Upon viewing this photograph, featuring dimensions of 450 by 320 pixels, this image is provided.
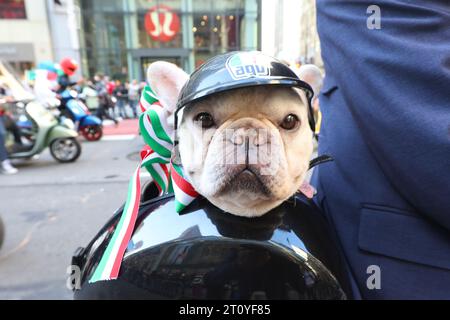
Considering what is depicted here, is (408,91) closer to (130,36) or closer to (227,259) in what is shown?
(227,259)

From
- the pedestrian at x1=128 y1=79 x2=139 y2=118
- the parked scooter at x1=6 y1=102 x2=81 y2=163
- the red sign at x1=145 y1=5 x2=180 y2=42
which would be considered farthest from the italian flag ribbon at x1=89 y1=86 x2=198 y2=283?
the red sign at x1=145 y1=5 x2=180 y2=42

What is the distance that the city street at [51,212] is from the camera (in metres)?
2.84

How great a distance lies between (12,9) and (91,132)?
11912mm

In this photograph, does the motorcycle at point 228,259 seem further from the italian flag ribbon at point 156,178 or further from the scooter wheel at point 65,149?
the scooter wheel at point 65,149

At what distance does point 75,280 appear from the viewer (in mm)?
1058

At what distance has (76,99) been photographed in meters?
8.25

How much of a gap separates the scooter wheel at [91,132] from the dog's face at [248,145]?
8467mm

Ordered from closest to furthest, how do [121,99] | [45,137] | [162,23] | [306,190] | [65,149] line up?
[306,190] < [45,137] < [65,149] < [121,99] < [162,23]

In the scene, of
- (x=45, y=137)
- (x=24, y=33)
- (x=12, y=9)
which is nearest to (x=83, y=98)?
(x=45, y=137)

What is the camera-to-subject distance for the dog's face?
712 mm

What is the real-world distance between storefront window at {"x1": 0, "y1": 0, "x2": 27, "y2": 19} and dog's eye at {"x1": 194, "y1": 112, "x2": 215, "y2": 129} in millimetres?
19121

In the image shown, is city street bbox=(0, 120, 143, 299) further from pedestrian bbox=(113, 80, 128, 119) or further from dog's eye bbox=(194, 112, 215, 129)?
pedestrian bbox=(113, 80, 128, 119)

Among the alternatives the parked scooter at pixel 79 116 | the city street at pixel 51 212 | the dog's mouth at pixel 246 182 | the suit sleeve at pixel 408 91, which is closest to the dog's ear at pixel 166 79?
the dog's mouth at pixel 246 182
